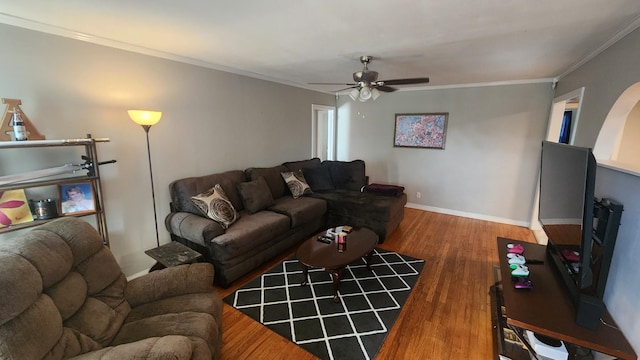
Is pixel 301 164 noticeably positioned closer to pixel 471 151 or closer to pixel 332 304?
pixel 332 304

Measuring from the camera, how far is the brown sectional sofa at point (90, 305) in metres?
1.09

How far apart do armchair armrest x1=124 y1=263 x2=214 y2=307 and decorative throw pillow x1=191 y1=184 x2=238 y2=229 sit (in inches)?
38.0

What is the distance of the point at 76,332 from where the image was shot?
1335 mm

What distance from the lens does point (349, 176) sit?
4.66 m

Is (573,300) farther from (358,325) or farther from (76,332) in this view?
(76,332)

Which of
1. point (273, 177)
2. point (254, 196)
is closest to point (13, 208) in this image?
point (254, 196)

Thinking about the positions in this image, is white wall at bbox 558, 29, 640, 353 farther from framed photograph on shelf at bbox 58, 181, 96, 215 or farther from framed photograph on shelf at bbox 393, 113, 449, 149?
framed photograph on shelf at bbox 58, 181, 96, 215

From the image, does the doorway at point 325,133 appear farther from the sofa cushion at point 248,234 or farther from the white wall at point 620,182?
the white wall at point 620,182

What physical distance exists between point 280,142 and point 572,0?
370 cm

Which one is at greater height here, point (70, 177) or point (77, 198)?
point (70, 177)

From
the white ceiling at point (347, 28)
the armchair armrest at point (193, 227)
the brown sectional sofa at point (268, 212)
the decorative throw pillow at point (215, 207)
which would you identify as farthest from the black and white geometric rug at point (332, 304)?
the white ceiling at point (347, 28)

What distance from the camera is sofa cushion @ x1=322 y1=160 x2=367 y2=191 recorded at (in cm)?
464

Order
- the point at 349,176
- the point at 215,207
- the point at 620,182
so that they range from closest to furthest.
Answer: the point at 620,182, the point at 215,207, the point at 349,176

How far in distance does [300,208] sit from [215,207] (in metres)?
1.08
